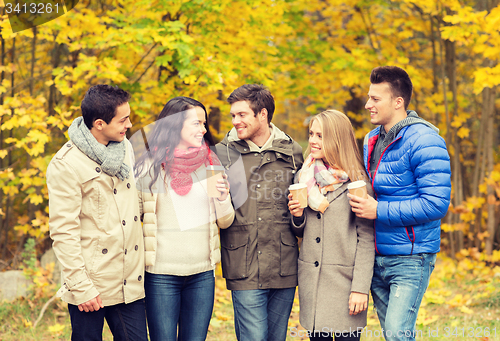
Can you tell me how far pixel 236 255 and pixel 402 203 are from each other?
1.03 meters

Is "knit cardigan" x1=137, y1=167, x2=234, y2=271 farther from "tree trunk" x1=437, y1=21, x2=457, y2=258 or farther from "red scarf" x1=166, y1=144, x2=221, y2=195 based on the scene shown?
"tree trunk" x1=437, y1=21, x2=457, y2=258

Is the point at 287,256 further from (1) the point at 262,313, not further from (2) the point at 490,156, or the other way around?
(2) the point at 490,156

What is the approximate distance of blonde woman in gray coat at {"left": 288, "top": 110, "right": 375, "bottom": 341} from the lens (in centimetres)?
255

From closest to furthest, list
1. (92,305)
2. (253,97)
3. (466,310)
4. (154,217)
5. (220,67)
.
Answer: (92,305), (154,217), (253,97), (466,310), (220,67)

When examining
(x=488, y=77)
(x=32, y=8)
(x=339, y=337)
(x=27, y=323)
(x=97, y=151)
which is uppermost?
(x=32, y=8)

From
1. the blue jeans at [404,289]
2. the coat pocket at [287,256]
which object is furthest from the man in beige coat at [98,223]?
the blue jeans at [404,289]

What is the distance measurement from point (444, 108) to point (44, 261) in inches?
235

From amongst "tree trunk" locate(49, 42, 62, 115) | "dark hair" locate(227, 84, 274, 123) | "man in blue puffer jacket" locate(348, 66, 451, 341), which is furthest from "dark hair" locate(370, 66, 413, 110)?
"tree trunk" locate(49, 42, 62, 115)

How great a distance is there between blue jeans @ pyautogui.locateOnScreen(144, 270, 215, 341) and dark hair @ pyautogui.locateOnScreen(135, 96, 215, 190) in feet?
2.08

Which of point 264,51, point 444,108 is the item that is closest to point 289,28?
point 264,51

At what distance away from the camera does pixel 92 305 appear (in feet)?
7.26

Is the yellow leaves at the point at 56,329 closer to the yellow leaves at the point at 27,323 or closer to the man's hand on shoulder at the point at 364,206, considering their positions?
the yellow leaves at the point at 27,323

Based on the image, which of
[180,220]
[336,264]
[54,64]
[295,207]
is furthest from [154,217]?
[54,64]

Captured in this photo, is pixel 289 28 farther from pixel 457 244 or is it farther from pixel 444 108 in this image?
pixel 457 244
